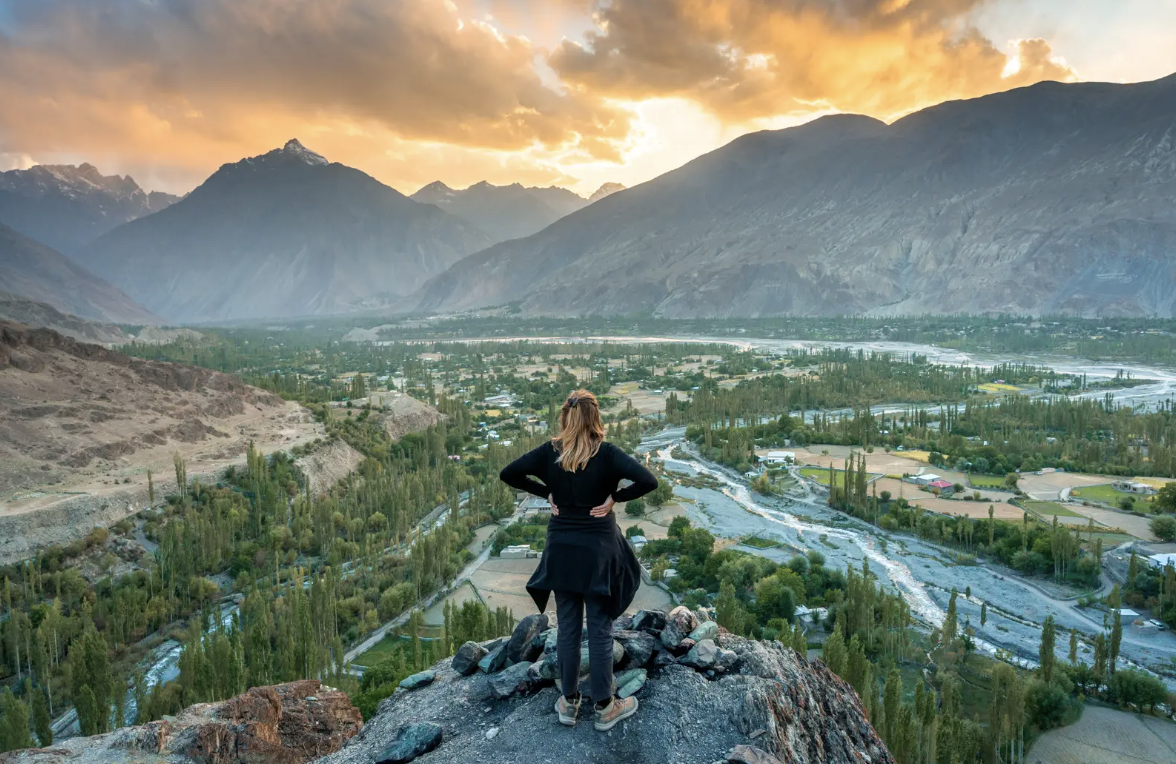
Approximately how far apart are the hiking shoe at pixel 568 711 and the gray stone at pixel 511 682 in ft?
2.83

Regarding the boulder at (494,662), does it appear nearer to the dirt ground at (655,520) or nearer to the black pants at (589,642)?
the black pants at (589,642)

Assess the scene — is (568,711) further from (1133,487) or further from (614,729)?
(1133,487)

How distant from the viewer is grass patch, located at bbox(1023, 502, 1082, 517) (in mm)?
32431

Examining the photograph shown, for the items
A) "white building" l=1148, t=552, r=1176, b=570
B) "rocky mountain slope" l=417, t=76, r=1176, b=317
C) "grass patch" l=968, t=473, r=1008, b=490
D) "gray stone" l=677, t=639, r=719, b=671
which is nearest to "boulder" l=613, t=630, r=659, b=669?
"gray stone" l=677, t=639, r=719, b=671

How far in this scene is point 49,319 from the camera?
Result: 4432 inches

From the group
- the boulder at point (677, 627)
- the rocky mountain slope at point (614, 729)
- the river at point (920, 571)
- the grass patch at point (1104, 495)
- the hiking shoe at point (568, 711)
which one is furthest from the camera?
the grass patch at point (1104, 495)

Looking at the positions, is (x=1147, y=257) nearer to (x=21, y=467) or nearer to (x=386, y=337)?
(x=386, y=337)

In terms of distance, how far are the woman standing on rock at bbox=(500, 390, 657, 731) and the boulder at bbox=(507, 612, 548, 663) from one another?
5.20 feet

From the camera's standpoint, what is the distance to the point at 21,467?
104 ft

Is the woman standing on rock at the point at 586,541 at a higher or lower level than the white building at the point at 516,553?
higher

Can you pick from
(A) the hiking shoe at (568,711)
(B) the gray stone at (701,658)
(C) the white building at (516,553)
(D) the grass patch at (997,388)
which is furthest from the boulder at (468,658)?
(D) the grass patch at (997,388)

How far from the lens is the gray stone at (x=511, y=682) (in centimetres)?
733

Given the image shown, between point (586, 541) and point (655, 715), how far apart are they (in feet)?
5.68

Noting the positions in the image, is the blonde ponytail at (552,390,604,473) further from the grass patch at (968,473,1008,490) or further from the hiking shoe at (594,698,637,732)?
the grass patch at (968,473,1008,490)
